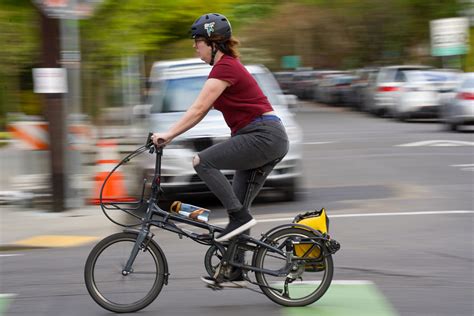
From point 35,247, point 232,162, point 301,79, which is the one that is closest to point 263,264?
point 232,162

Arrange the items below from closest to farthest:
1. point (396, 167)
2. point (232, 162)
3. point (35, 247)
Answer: point (232, 162) → point (35, 247) → point (396, 167)

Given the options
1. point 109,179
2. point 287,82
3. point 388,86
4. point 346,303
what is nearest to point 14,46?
point 109,179

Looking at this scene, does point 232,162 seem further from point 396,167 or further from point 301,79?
point 301,79

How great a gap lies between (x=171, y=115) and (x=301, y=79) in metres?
38.9

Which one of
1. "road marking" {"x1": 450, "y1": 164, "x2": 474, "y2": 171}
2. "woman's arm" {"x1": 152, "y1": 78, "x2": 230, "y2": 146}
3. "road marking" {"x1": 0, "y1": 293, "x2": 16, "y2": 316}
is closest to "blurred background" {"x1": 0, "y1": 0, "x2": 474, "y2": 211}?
"road marking" {"x1": 450, "y1": 164, "x2": 474, "y2": 171}

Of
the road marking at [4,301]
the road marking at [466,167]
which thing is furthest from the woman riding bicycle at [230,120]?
the road marking at [466,167]

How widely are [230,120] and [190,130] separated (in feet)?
15.6

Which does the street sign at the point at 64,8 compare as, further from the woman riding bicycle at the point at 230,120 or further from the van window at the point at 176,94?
the woman riding bicycle at the point at 230,120

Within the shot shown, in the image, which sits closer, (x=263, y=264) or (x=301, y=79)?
(x=263, y=264)

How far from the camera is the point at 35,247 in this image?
28.8 feet

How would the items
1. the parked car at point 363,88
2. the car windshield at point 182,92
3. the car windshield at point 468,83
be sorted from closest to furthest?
the car windshield at point 182,92
the car windshield at point 468,83
the parked car at point 363,88

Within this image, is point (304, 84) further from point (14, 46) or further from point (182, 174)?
point (182, 174)

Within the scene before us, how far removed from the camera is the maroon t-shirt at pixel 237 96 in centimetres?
563

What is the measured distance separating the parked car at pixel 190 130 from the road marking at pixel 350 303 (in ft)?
13.4
